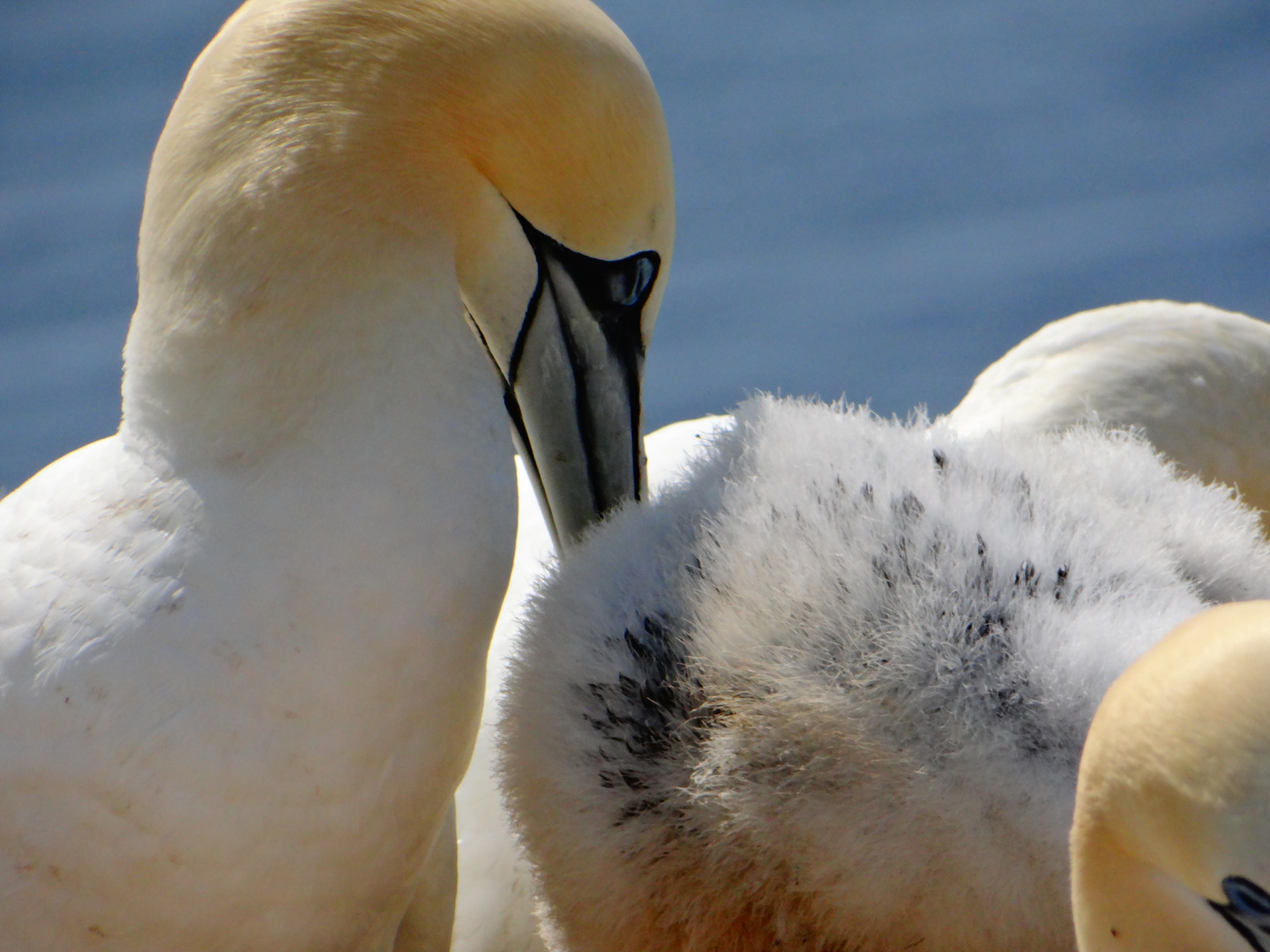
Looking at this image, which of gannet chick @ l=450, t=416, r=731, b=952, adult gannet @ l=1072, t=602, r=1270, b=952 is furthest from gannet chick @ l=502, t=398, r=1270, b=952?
gannet chick @ l=450, t=416, r=731, b=952

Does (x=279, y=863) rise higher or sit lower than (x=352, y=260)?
lower

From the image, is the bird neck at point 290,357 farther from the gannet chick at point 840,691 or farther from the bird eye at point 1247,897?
the bird eye at point 1247,897

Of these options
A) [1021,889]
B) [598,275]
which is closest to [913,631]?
[1021,889]

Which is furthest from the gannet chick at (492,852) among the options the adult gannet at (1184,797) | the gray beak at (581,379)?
the adult gannet at (1184,797)

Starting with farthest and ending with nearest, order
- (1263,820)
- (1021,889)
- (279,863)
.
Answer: (279,863) → (1021,889) → (1263,820)

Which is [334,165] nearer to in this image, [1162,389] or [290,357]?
[290,357]

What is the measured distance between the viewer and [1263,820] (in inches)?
24.6

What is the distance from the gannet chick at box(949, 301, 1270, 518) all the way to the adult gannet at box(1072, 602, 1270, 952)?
0.68 meters

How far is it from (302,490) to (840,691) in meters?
0.31

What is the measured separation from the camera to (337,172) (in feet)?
2.83

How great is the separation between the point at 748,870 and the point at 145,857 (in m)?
0.31

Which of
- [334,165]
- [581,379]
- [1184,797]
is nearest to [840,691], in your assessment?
[1184,797]

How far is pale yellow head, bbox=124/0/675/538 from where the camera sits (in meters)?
0.86

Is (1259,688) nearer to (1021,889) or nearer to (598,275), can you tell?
(1021,889)
